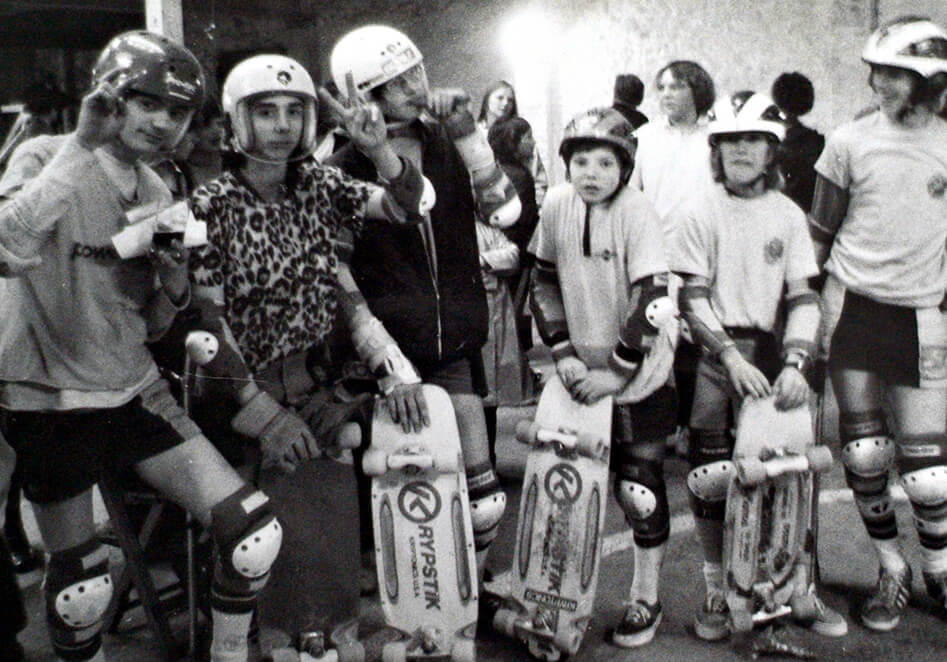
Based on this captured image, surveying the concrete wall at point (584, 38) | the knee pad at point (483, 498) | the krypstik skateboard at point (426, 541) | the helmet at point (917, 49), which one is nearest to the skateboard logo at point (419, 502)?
the krypstik skateboard at point (426, 541)

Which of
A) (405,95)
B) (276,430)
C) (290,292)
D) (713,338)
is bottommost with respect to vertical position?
(276,430)

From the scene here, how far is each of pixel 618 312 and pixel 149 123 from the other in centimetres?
141

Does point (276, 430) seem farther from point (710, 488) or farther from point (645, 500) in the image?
point (710, 488)

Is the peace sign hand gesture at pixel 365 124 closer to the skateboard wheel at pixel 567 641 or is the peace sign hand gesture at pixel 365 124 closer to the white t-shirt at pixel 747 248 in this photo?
the white t-shirt at pixel 747 248

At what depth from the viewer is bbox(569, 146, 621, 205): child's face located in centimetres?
293

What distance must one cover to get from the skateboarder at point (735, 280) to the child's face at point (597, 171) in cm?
29

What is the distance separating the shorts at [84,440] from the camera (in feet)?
8.34

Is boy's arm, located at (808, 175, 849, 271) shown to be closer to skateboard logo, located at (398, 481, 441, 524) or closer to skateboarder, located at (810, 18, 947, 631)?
skateboarder, located at (810, 18, 947, 631)

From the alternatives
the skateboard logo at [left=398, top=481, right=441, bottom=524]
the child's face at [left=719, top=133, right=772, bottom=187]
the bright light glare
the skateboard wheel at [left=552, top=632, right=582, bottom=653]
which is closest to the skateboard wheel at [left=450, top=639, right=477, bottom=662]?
the skateboard wheel at [left=552, top=632, right=582, bottom=653]

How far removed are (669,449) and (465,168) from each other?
7.80 feet

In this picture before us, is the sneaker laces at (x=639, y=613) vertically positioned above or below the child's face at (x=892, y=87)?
below

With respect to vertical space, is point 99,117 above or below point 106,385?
above

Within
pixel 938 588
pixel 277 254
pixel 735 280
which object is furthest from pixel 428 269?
pixel 938 588

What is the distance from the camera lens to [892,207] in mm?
3082
